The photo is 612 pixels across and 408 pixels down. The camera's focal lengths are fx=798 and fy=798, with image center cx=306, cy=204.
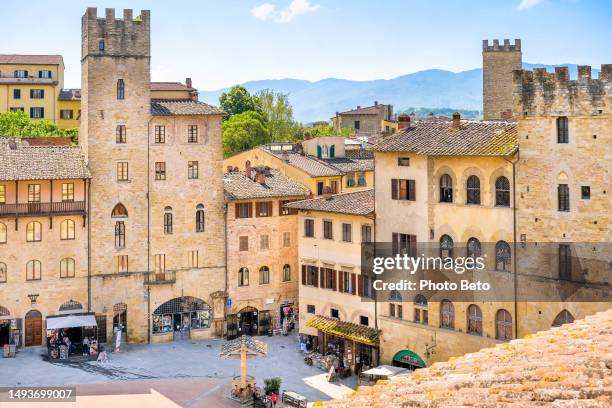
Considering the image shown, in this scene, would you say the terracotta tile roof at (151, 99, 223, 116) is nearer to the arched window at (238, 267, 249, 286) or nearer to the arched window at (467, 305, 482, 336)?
the arched window at (238, 267, 249, 286)

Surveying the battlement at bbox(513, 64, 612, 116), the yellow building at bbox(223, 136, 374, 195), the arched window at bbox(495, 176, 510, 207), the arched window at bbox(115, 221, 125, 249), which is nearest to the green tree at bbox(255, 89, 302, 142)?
the yellow building at bbox(223, 136, 374, 195)

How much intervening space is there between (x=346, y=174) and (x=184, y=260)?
15738 millimetres

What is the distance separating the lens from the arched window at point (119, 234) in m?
55.2

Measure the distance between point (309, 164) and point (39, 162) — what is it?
21171mm

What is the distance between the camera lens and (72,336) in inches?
2101

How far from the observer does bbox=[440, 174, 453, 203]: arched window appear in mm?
44031

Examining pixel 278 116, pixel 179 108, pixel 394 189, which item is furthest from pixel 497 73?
pixel 394 189

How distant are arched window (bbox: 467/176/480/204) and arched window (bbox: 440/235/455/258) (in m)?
2.45

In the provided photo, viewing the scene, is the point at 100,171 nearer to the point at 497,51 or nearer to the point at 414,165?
the point at 414,165

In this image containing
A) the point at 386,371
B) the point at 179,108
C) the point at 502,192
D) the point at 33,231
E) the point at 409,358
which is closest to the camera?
the point at 502,192

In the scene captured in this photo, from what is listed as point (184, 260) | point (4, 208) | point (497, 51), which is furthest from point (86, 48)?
point (497, 51)

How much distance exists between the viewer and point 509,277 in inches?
1626

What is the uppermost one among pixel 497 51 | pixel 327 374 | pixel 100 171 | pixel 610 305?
pixel 497 51

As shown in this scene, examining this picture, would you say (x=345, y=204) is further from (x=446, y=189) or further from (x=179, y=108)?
Answer: (x=179, y=108)
